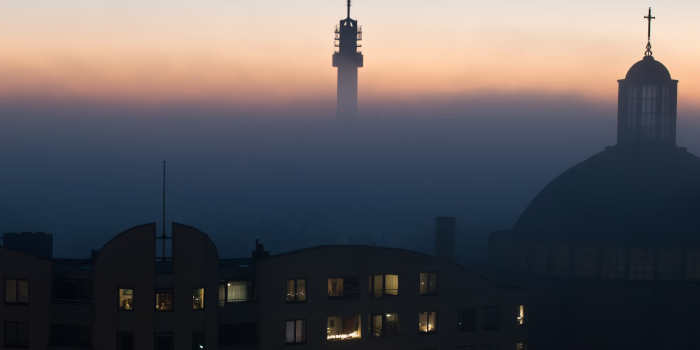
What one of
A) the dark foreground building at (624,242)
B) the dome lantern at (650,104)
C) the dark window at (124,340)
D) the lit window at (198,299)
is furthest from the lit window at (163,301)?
the dome lantern at (650,104)

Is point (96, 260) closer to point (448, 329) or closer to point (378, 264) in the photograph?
point (378, 264)

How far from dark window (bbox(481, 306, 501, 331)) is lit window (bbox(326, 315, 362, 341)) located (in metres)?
12.8

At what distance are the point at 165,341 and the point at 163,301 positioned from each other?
9.50 ft

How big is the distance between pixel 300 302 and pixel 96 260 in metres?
16.6

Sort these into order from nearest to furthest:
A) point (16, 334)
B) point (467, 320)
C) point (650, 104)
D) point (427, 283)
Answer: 1. point (16, 334)
2. point (427, 283)
3. point (467, 320)
4. point (650, 104)

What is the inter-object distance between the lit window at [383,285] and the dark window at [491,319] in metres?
9.68

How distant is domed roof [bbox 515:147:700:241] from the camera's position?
117 metres

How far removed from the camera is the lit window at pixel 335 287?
76.4 metres

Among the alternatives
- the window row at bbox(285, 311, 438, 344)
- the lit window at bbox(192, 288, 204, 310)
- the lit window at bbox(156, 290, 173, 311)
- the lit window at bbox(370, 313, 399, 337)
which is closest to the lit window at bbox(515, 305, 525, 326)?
the window row at bbox(285, 311, 438, 344)

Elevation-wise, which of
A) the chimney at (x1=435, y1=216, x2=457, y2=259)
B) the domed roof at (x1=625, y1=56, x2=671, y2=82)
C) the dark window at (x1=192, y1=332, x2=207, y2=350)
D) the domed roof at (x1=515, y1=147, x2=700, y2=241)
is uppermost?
the domed roof at (x1=625, y1=56, x2=671, y2=82)

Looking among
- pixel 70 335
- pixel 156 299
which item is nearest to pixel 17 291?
pixel 70 335

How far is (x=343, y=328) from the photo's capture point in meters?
76.8

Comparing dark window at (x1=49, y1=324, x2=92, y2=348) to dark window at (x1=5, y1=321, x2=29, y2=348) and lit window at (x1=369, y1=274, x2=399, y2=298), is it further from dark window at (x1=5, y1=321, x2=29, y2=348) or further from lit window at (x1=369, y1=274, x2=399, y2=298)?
lit window at (x1=369, y1=274, x2=399, y2=298)

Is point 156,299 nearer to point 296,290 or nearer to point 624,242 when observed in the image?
point 296,290
